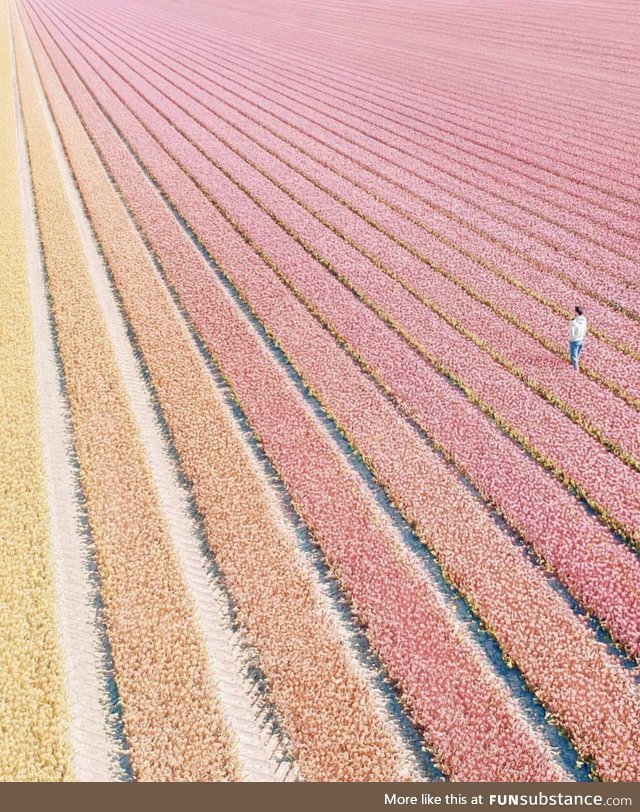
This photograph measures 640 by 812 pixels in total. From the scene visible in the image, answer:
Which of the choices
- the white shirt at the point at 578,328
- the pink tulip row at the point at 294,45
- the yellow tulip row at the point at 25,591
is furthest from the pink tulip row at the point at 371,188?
the yellow tulip row at the point at 25,591

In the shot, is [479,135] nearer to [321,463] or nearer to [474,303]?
[474,303]

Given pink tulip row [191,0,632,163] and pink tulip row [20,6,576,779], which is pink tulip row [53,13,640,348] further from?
pink tulip row [191,0,632,163]

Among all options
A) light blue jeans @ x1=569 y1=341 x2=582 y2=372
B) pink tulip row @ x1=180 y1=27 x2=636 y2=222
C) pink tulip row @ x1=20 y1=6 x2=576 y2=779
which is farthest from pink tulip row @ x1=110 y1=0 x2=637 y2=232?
pink tulip row @ x1=20 y1=6 x2=576 y2=779

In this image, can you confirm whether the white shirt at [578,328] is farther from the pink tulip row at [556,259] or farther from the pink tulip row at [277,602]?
the pink tulip row at [277,602]

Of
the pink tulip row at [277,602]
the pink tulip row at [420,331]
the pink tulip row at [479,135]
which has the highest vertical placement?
the pink tulip row at [479,135]

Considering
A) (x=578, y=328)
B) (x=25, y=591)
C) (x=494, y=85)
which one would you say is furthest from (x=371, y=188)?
(x=25, y=591)

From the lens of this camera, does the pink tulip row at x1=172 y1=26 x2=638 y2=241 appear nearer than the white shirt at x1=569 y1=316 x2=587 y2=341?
No
